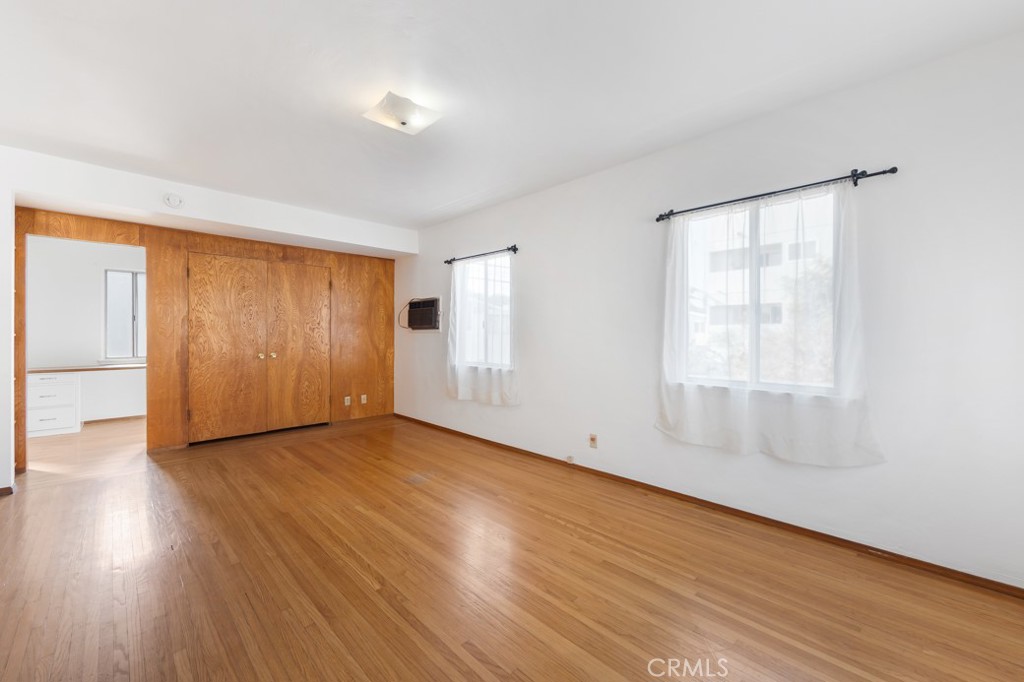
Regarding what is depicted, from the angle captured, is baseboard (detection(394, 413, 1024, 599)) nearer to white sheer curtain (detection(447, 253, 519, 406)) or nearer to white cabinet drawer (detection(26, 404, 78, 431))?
white sheer curtain (detection(447, 253, 519, 406))

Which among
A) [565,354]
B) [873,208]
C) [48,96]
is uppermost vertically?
[48,96]

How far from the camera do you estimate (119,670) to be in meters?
1.47

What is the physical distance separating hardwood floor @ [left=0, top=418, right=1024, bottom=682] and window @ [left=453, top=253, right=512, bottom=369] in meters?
1.66

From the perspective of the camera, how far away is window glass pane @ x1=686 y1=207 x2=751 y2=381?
2.67 metres

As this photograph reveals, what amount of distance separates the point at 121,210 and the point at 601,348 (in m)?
4.41

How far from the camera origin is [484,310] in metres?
4.49

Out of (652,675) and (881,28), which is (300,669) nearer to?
(652,675)

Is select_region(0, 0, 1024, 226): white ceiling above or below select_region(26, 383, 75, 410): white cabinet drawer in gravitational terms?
above

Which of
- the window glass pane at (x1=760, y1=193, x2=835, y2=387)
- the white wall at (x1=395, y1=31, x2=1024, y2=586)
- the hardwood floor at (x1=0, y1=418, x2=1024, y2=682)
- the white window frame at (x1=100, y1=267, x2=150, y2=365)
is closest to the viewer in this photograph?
the hardwood floor at (x1=0, y1=418, x2=1024, y2=682)

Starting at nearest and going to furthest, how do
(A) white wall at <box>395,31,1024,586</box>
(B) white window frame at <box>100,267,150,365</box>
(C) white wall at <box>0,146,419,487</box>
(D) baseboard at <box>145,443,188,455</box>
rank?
1. (A) white wall at <box>395,31,1024,586</box>
2. (C) white wall at <box>0,146,419,487</box>
3. (D) baseboard at <box>145,443,188,455</box>
4. (B) white window frame at <box>100,267,150,365</box>

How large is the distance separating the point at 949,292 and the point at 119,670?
3.98m

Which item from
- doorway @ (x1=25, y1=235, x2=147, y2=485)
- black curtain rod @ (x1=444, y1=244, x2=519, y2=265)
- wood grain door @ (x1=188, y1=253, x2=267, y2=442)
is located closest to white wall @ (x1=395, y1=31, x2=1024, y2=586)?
black curtain rod @ (x1=444, y1=244, x2=519, y2=265)

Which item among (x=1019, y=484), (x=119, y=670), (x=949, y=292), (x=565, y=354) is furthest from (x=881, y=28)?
(x=119, y=670)

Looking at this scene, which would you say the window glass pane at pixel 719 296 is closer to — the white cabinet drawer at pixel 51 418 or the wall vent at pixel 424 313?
the wall vent at pixel 424 313
